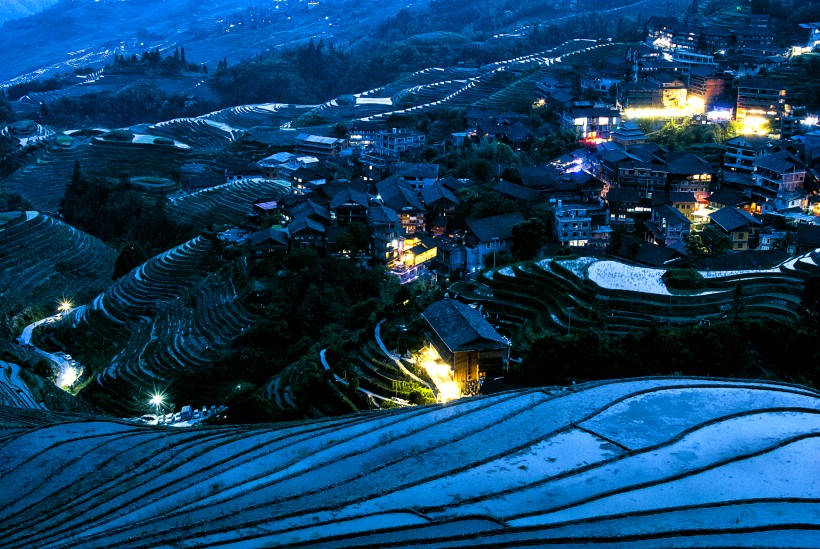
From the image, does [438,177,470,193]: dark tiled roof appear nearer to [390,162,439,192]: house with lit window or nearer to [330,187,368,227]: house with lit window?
[390,162,439,192]: house with lit window

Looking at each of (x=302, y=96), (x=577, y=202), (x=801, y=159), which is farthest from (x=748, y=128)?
(x=302, y=96)

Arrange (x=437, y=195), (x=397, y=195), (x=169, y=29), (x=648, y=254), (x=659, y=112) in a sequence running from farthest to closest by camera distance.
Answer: (x=169, y=29) < (x=659, y=112) < (x=397, y=195) < (x=437, y=195) < (x=648, y=254)

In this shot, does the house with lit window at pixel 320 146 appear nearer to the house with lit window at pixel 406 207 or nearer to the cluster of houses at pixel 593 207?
the cluster of houses at pixel 593 207

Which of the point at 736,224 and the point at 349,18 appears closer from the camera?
the point at 736,224

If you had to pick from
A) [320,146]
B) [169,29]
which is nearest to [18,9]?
[169,29]

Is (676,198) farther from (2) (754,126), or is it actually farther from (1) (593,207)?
(2) (754,126)

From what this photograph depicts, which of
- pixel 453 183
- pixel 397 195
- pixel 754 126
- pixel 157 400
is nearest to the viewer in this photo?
pixel 157 400

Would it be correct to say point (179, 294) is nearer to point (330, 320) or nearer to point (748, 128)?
point (330, 320)
